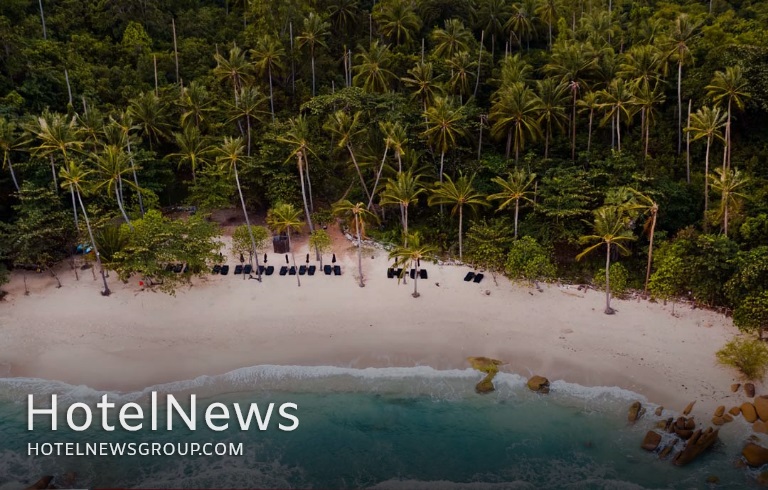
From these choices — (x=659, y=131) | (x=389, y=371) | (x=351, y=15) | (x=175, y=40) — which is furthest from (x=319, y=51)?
(x=389, y=371)

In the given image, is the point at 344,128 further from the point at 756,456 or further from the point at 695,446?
the point at 756,456

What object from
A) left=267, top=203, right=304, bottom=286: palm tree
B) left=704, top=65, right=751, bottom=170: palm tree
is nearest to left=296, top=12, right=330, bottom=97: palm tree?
left=267, top=203, right=304, bottom=286: palm tree

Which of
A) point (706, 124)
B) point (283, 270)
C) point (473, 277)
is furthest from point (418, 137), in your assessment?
point (706, 124)

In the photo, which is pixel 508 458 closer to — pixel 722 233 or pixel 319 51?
pixel 722 233

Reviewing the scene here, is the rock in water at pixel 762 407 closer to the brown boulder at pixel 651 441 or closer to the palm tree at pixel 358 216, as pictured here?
the brown boulder at pixel 651 441

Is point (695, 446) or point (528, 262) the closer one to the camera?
point (695, 446)
